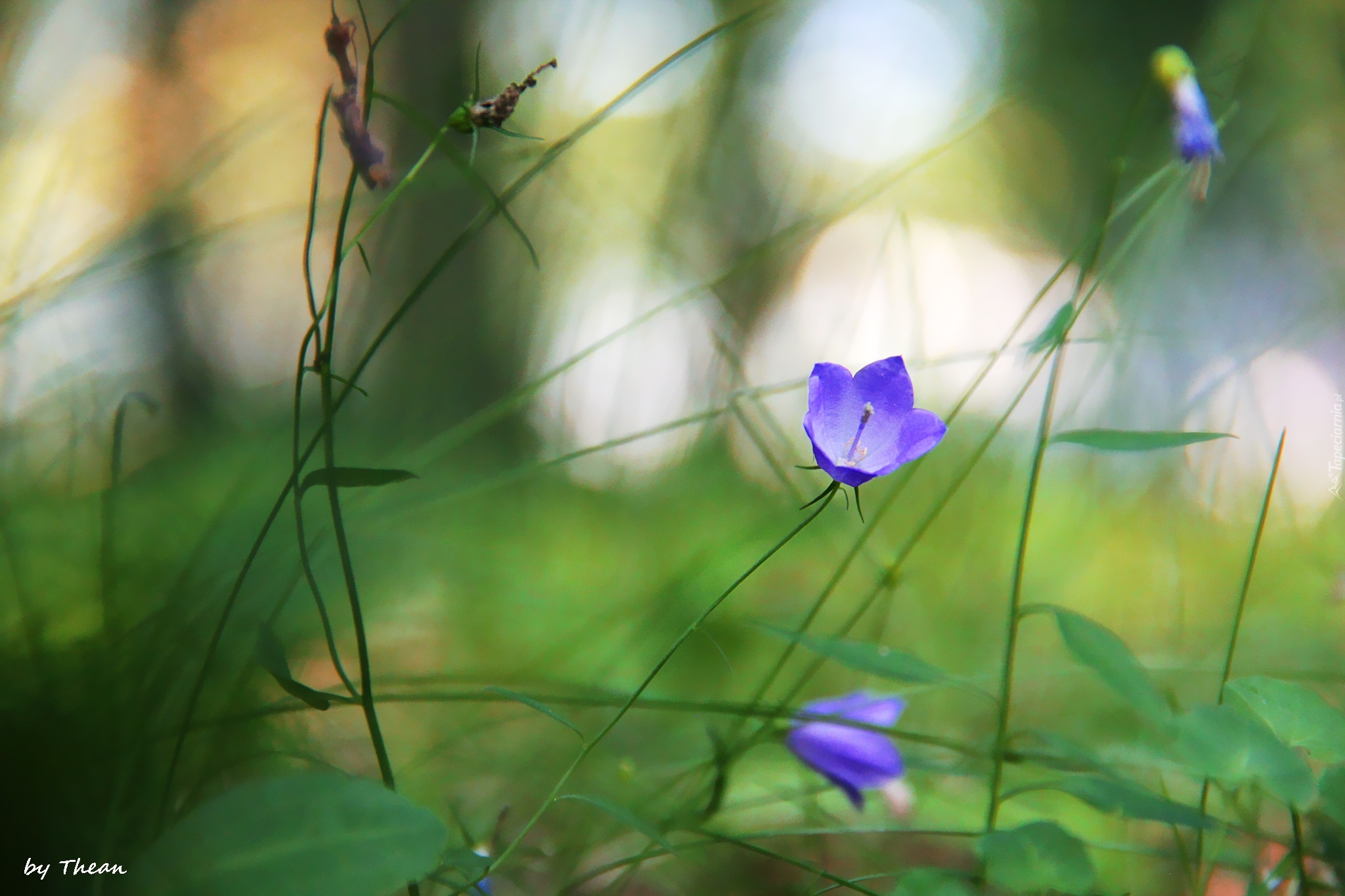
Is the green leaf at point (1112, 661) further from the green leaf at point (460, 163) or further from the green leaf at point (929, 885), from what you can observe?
the green leaf at point (460, 163)

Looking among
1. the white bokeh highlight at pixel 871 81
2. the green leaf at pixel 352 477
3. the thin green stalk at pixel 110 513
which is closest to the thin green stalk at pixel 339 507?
the green leaf at pixel 352 477

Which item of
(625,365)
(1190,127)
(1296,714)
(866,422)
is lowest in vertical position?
(1296,714)

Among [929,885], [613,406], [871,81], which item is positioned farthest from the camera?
[871,81]

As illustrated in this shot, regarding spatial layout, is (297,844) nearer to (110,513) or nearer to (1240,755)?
(110,513)

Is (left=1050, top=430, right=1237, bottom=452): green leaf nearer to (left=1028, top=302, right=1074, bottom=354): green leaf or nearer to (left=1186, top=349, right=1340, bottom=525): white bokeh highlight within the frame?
(left=1028, top=302, right=1074, bottom=354): green leaf

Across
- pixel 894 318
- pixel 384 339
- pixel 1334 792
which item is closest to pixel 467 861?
pixel 384 339

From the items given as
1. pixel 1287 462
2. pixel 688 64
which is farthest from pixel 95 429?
pixel 1287 462

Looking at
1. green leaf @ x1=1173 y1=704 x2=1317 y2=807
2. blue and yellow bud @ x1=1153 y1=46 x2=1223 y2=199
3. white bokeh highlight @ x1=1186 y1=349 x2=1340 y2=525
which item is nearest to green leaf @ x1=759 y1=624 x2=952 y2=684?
green leaf @ x1=1173 y1=704 x2=1317 y2=807
